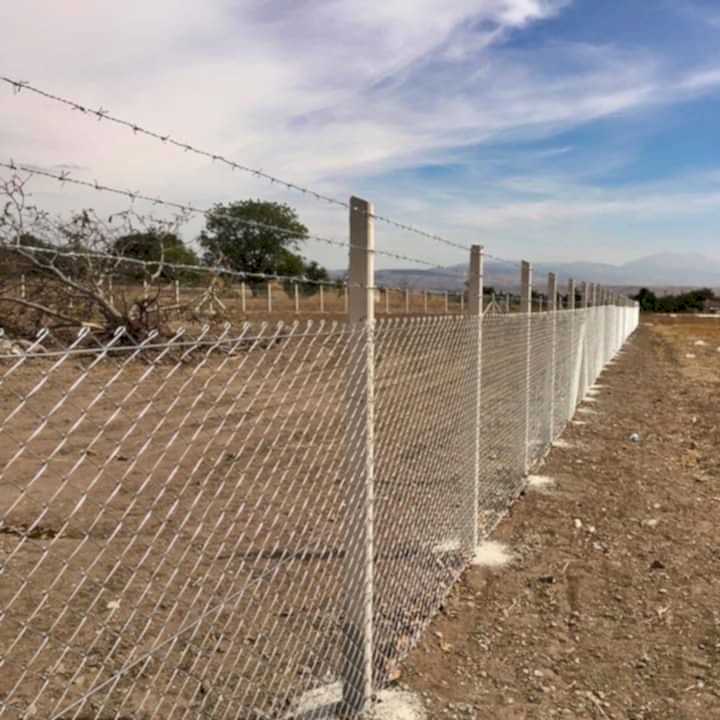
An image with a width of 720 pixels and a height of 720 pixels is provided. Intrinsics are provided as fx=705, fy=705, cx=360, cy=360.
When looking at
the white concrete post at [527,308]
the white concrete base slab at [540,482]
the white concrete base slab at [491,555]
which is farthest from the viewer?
the white concrete base slab at [540,482]

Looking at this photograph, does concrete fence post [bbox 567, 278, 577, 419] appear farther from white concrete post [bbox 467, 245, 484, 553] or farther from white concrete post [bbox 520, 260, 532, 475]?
white concrete post [bbox 467, 245, 484, 553]

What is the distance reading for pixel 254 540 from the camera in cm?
486

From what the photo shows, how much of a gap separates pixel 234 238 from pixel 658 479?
5139 millimetres

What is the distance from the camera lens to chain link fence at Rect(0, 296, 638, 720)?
303 cm

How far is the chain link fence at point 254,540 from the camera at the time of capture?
303 centimetres

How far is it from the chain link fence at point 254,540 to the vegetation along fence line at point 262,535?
2 centimetres

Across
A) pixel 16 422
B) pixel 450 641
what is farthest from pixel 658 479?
pixel 16 422

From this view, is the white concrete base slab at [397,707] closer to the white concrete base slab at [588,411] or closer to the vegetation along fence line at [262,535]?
the vegetation along fence line at [262,535]

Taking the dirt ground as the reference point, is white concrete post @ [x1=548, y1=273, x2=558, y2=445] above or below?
above

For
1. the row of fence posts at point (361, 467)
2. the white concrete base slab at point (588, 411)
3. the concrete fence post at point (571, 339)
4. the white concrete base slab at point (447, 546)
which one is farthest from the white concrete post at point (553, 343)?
the row of fence posts at point (361, 467)

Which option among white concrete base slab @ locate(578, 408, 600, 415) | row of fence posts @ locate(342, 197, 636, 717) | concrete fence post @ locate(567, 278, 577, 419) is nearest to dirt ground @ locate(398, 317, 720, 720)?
row of fence posts @ locate(342, 197, 636, 717)

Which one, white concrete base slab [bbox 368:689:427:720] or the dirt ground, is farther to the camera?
the dirt ground

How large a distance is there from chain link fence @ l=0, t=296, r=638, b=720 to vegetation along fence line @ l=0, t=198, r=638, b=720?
2 centimetres

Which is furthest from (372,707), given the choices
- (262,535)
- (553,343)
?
(553,343)
